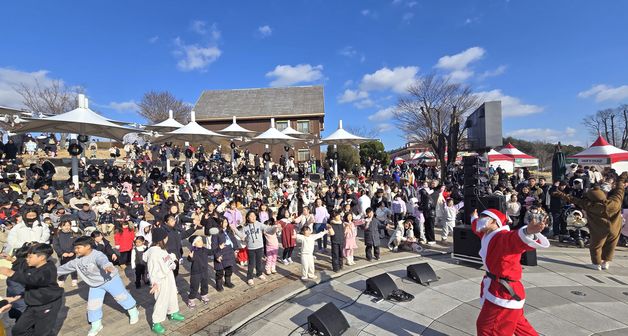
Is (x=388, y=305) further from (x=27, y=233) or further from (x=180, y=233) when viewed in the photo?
(x=27, y=233)

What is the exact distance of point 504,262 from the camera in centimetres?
335

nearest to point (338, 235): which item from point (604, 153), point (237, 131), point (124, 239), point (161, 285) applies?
point (161, 285)

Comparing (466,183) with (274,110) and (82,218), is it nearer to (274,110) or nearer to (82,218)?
(82,218)

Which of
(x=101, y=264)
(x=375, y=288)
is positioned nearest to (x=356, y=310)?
(x=375, y=288)

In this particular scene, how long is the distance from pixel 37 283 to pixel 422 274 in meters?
6.03

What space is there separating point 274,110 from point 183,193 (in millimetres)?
23042

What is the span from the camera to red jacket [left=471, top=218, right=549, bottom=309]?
3236 mm

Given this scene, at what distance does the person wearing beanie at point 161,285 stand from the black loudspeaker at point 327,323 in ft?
7.22

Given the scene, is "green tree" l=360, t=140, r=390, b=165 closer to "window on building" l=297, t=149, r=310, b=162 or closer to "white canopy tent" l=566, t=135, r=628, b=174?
"window on building" l=297, t=149, r=310, b=162

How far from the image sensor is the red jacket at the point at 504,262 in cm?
324

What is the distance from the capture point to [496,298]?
10.9 ft

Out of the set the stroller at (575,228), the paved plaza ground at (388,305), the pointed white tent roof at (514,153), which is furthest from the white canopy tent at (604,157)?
the paved plaza ground at (388,305)

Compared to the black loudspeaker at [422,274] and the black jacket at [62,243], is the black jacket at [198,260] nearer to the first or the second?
the black jacket at [62,243]

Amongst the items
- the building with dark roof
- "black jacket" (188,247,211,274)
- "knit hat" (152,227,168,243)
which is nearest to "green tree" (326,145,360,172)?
Answer: the building with dark roof
